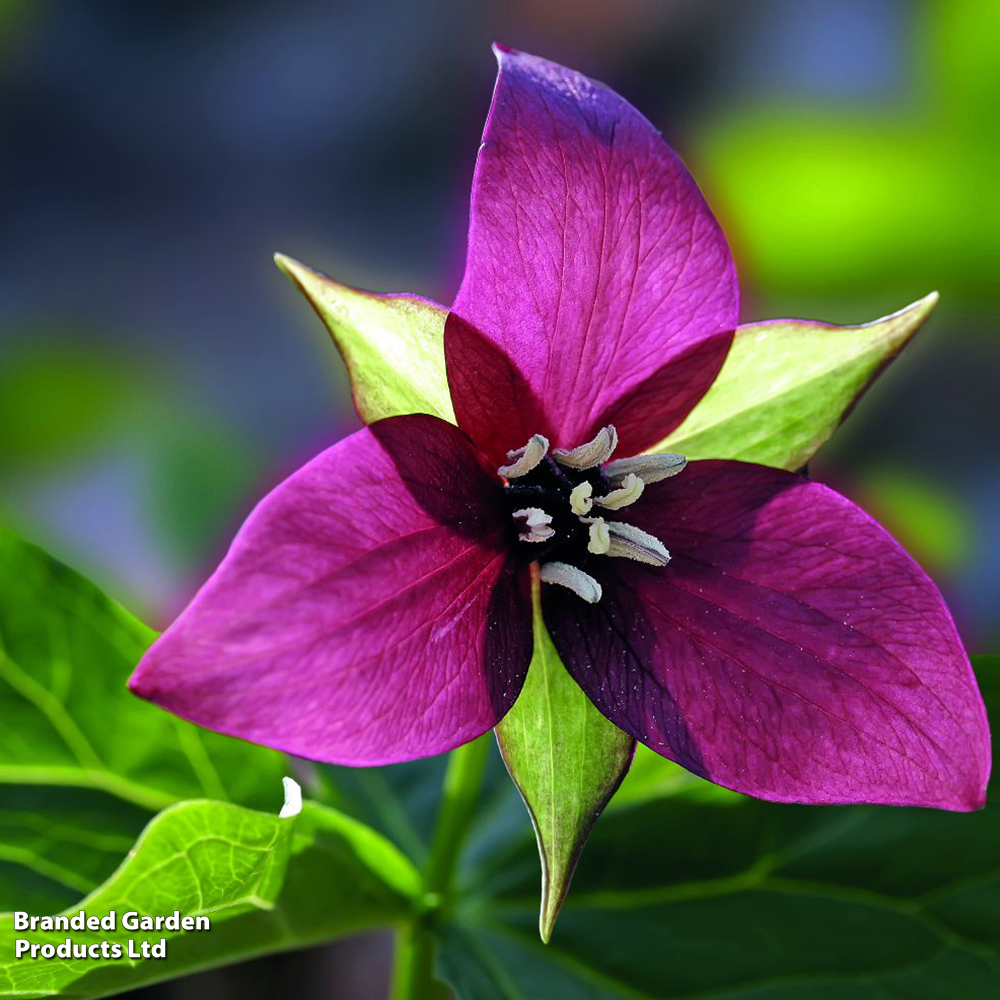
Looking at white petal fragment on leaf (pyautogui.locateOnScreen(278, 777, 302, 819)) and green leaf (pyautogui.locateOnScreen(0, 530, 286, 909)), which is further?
green leaf (pyautogui.locateOnScreen(0, 530, 286, 909))

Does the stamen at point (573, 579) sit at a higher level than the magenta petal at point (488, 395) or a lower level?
lower

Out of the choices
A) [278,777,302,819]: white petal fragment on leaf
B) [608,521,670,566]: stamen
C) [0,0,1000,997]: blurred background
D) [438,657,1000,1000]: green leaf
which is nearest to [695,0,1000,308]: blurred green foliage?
[0,0,1000,997]: blurred background

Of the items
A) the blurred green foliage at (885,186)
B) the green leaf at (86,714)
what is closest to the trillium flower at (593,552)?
the green leaf at (86,714)

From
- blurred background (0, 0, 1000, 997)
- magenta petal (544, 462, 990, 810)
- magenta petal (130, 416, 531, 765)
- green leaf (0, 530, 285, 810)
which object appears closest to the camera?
magenta petal (130, 416, 531, 765)

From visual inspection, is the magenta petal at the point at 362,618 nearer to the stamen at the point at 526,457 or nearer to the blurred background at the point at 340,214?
the stamen at the point at 526,457

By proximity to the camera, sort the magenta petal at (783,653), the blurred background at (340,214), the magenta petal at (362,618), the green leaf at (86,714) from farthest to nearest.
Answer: the blurred background at (340,214)
the green leaf at (86,714)
the magenta petal at (783,653)
the magenta petal at (362,618)

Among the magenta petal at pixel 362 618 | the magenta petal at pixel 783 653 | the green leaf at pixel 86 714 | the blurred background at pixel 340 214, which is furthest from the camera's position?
the blurred background at pixel 340 214

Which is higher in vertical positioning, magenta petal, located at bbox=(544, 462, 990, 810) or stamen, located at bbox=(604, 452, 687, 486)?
stamen, located at bbox=(604, 452, 687, 486)

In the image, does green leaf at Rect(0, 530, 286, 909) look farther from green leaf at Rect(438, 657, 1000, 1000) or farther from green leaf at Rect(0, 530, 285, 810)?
green leaf at Rect(438, 657, 1000, 1000)
